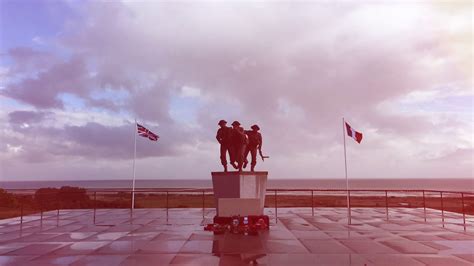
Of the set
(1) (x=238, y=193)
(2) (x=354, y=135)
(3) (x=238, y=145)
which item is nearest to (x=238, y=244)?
(1) (x=238, y=193)

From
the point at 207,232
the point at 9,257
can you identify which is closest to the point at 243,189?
the point at 207,232

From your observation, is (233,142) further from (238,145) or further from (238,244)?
(238,244)

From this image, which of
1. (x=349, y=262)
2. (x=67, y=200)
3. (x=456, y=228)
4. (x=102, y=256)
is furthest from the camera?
(x=67, y=200)

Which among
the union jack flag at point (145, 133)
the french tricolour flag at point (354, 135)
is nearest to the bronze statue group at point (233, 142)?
the french tricolour flag at point (354, 135)

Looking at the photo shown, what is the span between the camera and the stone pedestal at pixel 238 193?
13.9m

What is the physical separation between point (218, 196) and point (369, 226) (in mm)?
5899

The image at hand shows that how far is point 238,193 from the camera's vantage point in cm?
1409

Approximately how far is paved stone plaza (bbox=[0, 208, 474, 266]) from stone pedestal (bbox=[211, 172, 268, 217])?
1.07m

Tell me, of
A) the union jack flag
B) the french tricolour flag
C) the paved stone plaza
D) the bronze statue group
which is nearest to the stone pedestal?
the bronze statue group

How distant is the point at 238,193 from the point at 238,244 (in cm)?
332

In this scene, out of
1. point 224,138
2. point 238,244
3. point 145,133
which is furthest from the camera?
point 145,133

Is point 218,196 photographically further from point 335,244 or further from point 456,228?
point 456,228

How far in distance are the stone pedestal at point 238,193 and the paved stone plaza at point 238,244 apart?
3.52 ft

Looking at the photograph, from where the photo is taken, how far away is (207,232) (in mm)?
13156
